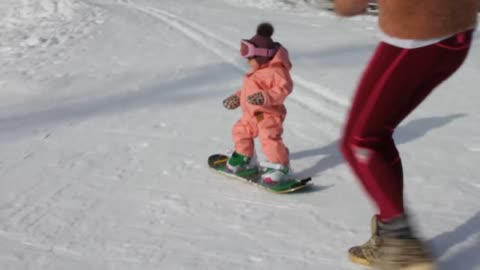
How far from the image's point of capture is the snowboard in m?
4.59

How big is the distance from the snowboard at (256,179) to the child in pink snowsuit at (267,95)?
0.06m

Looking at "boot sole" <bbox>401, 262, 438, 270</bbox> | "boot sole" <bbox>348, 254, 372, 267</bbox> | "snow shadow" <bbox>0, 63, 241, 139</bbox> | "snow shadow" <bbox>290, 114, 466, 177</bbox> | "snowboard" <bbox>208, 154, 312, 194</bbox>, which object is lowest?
"snow shadow" <bbox>0, 63, 241, 139</bbox>

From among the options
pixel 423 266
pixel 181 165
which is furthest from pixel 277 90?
pixel 423 266

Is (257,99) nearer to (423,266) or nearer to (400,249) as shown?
(400,249)

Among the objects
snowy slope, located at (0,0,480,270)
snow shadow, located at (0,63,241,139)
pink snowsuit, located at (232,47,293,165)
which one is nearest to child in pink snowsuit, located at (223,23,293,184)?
pink snowsuit, located at (232,47,293,165)

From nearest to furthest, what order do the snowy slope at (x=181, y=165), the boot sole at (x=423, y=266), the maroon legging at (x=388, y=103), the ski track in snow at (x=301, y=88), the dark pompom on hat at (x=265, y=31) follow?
the maroon legging at (x=388, y=103) < the boot sole at (x=423, y=266) < the snowy slope at (x=181, y=165) < the dark pompom on hat at (x=265, y=31) < the ski track in snow at (x=301, y=88)

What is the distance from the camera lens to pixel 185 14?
49.9ft

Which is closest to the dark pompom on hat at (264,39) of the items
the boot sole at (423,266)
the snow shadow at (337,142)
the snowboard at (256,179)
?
the snowboard at (256,179)

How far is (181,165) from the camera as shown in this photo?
5199mm

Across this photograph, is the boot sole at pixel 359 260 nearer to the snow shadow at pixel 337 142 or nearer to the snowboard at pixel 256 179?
the snowboard at pixel 256 179

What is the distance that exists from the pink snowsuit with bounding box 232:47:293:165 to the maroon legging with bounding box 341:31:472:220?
4.89ft

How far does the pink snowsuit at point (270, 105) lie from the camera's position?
4.56 m

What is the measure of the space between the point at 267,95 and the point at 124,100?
3133mm

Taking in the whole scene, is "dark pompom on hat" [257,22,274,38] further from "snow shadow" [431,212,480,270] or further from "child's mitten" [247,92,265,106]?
"snow shadow" [431,212,480,270]
